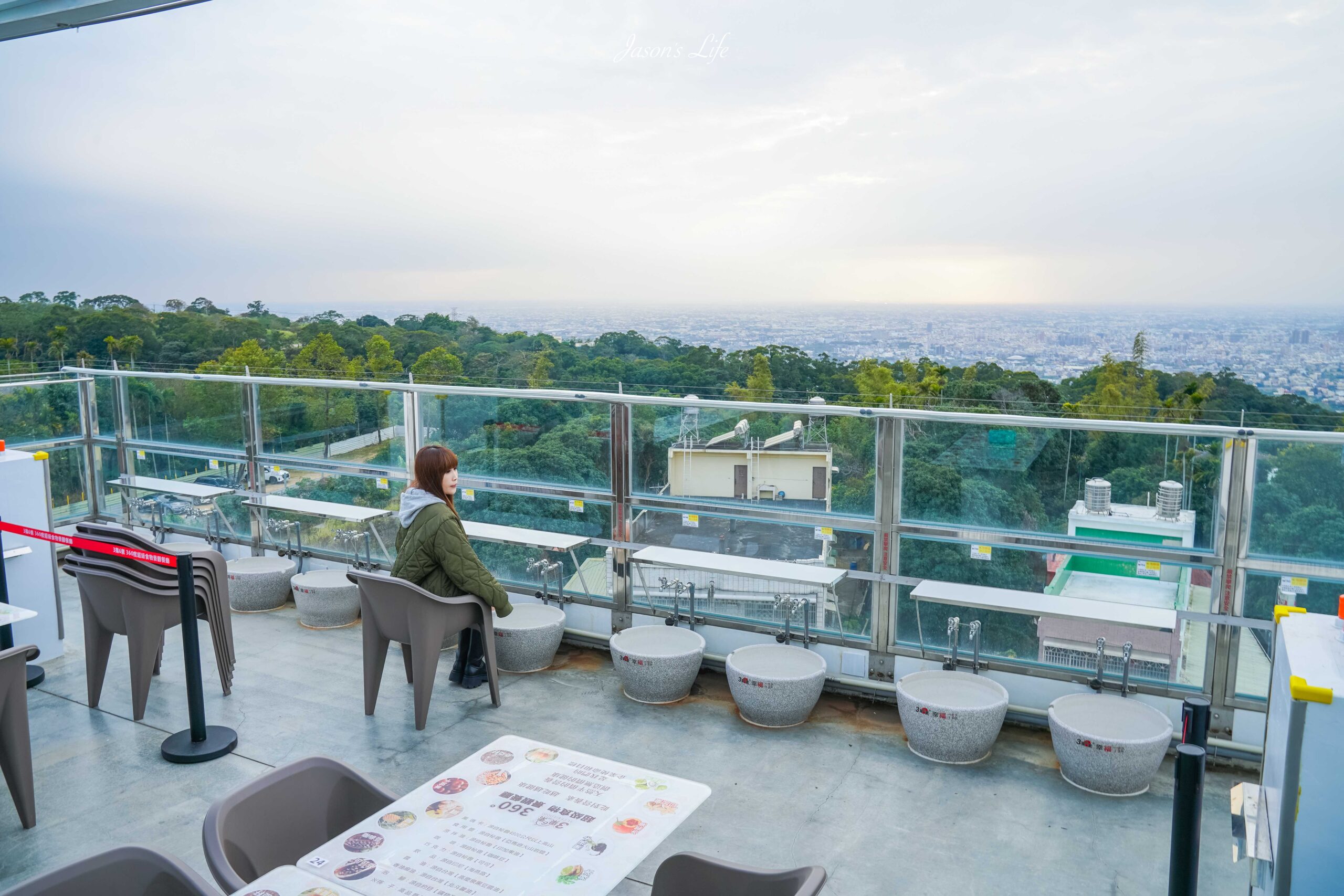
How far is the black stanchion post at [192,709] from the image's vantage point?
13.0 feet

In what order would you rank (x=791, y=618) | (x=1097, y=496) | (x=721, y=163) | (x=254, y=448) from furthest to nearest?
(x=721, y=163)
(x=254, y=448)
(x=791, y=618)
(x=1097, y=496)

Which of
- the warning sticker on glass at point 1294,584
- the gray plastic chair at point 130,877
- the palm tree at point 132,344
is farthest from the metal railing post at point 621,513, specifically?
the palm tree at point 132,344

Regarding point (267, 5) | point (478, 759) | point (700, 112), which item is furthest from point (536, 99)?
point (478, 759)

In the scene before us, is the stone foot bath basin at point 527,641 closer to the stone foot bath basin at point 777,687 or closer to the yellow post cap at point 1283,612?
the stone foot bath basin at point 777,687

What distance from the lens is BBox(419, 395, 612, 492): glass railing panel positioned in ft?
17.2

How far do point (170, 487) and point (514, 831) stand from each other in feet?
19.7

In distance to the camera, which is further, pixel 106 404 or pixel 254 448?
pixel 106 404

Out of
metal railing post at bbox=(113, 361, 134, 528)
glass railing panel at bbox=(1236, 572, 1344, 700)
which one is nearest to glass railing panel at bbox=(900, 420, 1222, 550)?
glass railing panel at bbox=(1236, 572, 1344, 700)

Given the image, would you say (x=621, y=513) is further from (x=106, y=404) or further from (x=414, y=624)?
(x=106, y=404)

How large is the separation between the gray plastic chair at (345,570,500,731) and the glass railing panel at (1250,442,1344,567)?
3.53 m

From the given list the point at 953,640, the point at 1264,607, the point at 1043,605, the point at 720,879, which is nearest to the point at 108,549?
the point at 720,879

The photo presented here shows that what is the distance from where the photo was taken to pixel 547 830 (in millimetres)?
2070

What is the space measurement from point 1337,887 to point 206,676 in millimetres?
5021

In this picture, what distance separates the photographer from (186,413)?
6844 mm
